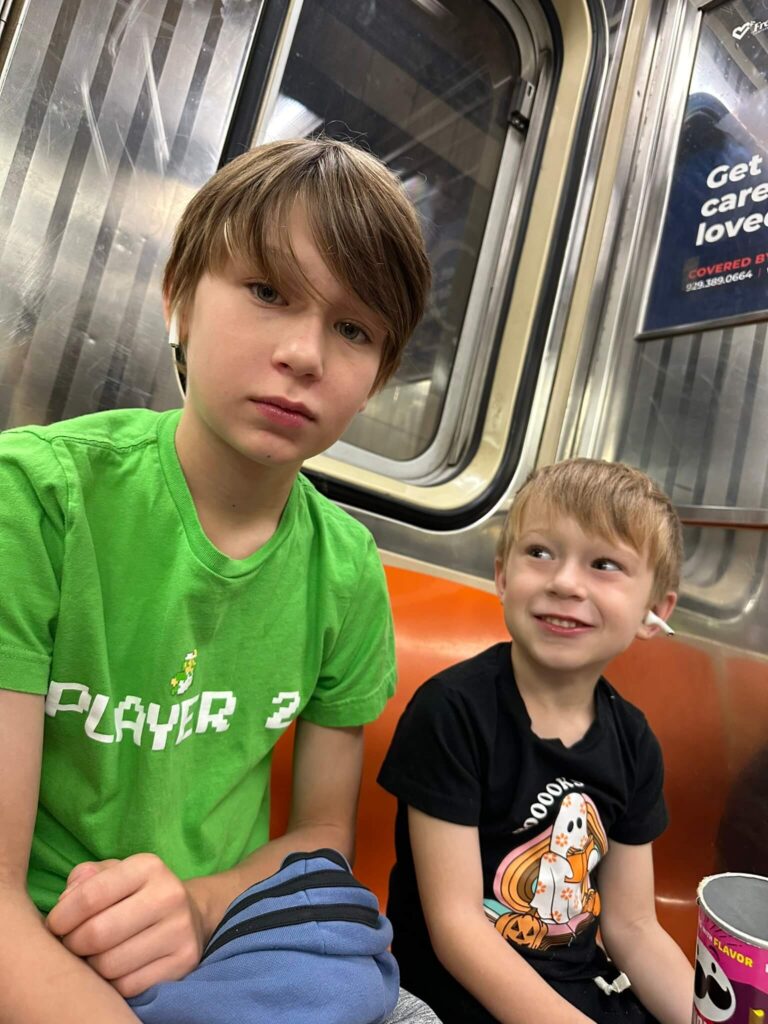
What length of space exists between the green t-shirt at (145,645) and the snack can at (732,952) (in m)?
0.47

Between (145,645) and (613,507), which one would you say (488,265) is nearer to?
(613,507)

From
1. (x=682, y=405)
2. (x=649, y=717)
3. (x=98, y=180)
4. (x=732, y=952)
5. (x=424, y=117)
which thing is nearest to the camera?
(x=732, y=952)

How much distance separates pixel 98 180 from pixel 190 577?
0.87 metres

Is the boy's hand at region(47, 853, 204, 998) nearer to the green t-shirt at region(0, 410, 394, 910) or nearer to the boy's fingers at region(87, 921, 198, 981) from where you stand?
the boy's fingers at region(87, 921, 198, 981)

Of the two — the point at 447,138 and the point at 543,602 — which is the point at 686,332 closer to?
the point at 447,138

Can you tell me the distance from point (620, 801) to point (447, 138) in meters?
1.84

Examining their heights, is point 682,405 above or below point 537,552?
above

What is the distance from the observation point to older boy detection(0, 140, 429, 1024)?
61 cm

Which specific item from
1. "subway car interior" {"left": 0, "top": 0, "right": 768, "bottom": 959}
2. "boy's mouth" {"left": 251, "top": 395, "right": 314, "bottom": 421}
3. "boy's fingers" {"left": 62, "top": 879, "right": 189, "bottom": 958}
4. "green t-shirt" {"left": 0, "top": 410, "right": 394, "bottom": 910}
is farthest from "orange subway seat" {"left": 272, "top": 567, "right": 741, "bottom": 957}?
"boy's mouth" {"left": 251, "top": 395, "right": 314, "bottom": 421}

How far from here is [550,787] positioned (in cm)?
92

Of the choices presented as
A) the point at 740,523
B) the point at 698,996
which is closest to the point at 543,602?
the point at 698,996

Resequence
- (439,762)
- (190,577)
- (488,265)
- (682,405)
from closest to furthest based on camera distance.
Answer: (190,577) < (439,762) < (682,405) < (488,265)

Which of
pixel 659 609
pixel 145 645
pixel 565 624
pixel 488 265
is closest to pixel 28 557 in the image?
pixel 145 645

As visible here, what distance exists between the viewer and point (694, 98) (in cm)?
198
